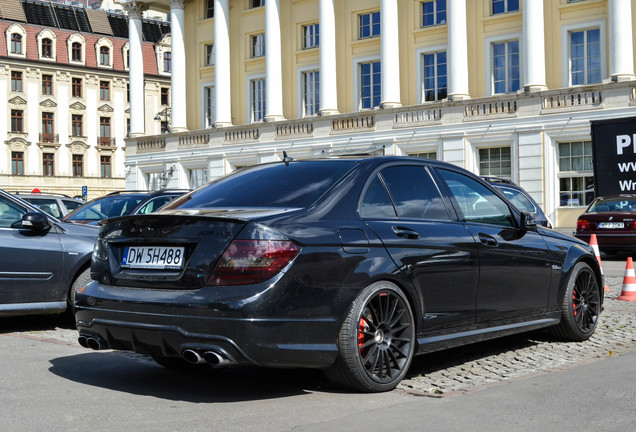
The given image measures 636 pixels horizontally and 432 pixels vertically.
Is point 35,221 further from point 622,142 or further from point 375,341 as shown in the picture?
point 622,142

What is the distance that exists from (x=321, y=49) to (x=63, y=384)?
36932mm

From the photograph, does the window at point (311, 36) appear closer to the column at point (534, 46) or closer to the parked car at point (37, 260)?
the column at point (534, 46)

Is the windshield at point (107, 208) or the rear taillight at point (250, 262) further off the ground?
the windshield at point (107, 208)

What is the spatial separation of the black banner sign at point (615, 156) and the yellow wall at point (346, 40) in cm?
1154

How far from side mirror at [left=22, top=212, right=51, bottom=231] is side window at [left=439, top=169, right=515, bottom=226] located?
14.2ft

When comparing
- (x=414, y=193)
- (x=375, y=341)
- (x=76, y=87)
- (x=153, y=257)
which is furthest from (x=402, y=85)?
(x=76, y=87)

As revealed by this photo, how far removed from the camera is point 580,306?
8.07 meters

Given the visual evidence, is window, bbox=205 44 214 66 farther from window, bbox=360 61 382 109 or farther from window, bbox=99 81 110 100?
window, bbox=99 81 110 100

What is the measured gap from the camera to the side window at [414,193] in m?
6.38

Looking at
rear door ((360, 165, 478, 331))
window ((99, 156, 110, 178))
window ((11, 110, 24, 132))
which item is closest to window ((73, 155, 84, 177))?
window ((99, 156, 110, 178))

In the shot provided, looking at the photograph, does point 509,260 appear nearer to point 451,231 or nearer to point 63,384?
point 451,231

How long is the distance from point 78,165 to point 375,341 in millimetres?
71352

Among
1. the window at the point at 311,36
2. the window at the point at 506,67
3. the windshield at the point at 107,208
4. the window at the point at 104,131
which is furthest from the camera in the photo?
the window at the point at 104,131

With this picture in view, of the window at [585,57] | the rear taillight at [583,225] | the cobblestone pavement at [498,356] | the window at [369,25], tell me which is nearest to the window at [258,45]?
the window at [369,25]
